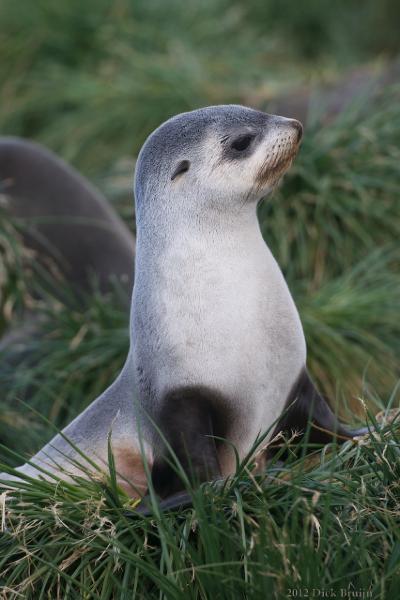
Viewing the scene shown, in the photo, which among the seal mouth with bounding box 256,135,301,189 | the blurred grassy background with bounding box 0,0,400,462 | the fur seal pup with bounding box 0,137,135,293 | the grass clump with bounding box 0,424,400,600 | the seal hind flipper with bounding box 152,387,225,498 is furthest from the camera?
the fur seal pup with bounding box 0,137,135,293

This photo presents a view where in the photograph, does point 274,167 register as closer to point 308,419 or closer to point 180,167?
point 180,167

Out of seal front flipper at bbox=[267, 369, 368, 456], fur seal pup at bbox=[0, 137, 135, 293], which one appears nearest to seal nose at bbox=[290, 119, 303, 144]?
seal front flipper at bbox=[267, 369, 368, 456]

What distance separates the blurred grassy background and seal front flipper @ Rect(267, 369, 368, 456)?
0.13 metres

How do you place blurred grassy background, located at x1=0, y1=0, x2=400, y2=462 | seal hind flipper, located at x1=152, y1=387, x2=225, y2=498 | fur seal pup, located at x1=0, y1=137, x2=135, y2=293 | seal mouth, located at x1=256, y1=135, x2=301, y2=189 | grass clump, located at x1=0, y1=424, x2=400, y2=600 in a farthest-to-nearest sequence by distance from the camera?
fur seal pup, located at x1=0, y1=137, x2=135, y2=293
blurred grassy background, located at x1=0, y1=0, x2=400, y2=462
seal mouth, located at x1=256, y1=135, x2=301, y2=189
seal hind flipper, located at x1=152, y1=387, x2=225, y2=498
grass clump, located at x1=0, y1=424, x2=400, y2=600

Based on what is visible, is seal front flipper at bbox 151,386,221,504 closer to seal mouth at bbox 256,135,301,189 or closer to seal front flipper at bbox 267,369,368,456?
seal front flipper at bbox 267,369,368,456

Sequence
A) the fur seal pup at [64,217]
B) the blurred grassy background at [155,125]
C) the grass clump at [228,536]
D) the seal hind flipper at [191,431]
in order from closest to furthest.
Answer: the grass clump at [228,536] < the seal hind flipper at [191,431] < the blurred grassy background at [155,125] < the fur seal pup at [64,217]

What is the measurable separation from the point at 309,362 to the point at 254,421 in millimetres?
1886

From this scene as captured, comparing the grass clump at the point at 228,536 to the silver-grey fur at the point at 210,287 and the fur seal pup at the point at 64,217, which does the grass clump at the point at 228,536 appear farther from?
the fur seal pup at the point at 64,217

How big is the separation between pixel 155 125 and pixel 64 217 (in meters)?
2.04

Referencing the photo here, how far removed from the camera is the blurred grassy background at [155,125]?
195 inches

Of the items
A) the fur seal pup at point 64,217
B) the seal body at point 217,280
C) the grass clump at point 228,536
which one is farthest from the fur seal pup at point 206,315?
the fur seal pup at point 64,217

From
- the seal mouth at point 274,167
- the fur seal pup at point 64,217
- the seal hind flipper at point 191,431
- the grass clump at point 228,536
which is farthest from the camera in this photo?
the fur seal pup at point 64,217

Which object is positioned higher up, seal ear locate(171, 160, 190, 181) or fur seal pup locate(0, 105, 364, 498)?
seal ear locate(171, 160, 190, 181)

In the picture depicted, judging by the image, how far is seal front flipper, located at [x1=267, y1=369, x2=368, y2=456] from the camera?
3.11 meters
